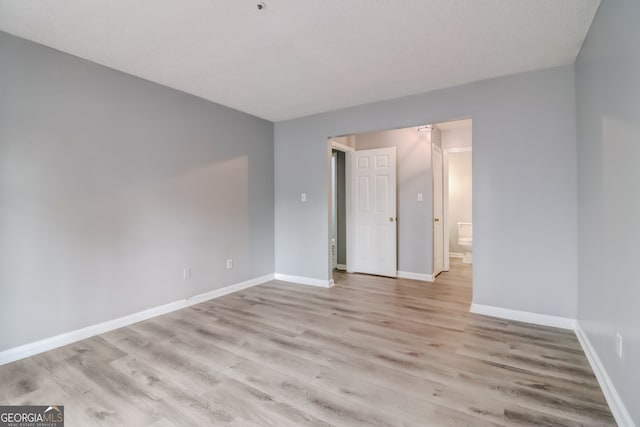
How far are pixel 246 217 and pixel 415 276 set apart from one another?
279 cm

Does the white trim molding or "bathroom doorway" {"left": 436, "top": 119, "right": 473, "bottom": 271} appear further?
"bathroom doorway" {"left": 436, "top": 119, "right": 473, "bottom": 271}

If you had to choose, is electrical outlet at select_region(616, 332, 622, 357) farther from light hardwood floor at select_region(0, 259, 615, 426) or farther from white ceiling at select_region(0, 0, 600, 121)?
white ceiling at select_region(0, 0, 600, 121)

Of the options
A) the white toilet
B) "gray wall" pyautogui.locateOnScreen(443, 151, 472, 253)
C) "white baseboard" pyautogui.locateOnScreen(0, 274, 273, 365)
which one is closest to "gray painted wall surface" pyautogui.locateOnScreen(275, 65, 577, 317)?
the white toilet

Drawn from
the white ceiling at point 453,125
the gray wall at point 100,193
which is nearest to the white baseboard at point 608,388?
the white ceiling at point 453,125

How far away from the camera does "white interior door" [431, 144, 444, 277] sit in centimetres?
471

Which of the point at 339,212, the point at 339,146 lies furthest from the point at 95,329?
the point at 339,212

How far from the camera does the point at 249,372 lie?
2076 mm

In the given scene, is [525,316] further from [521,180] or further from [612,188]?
[612,188]

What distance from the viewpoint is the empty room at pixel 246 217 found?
5.65 feet

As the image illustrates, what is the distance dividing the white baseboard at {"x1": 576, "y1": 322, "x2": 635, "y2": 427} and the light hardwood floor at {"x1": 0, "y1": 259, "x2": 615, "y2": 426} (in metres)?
0.05

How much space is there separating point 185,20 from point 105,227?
1.96m

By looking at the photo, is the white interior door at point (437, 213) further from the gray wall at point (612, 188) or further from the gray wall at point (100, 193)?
the gray wall at point (100, 193)

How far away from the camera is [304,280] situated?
448 centimetres

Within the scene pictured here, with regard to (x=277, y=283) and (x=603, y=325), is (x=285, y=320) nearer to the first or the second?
(x=277, y=283)
